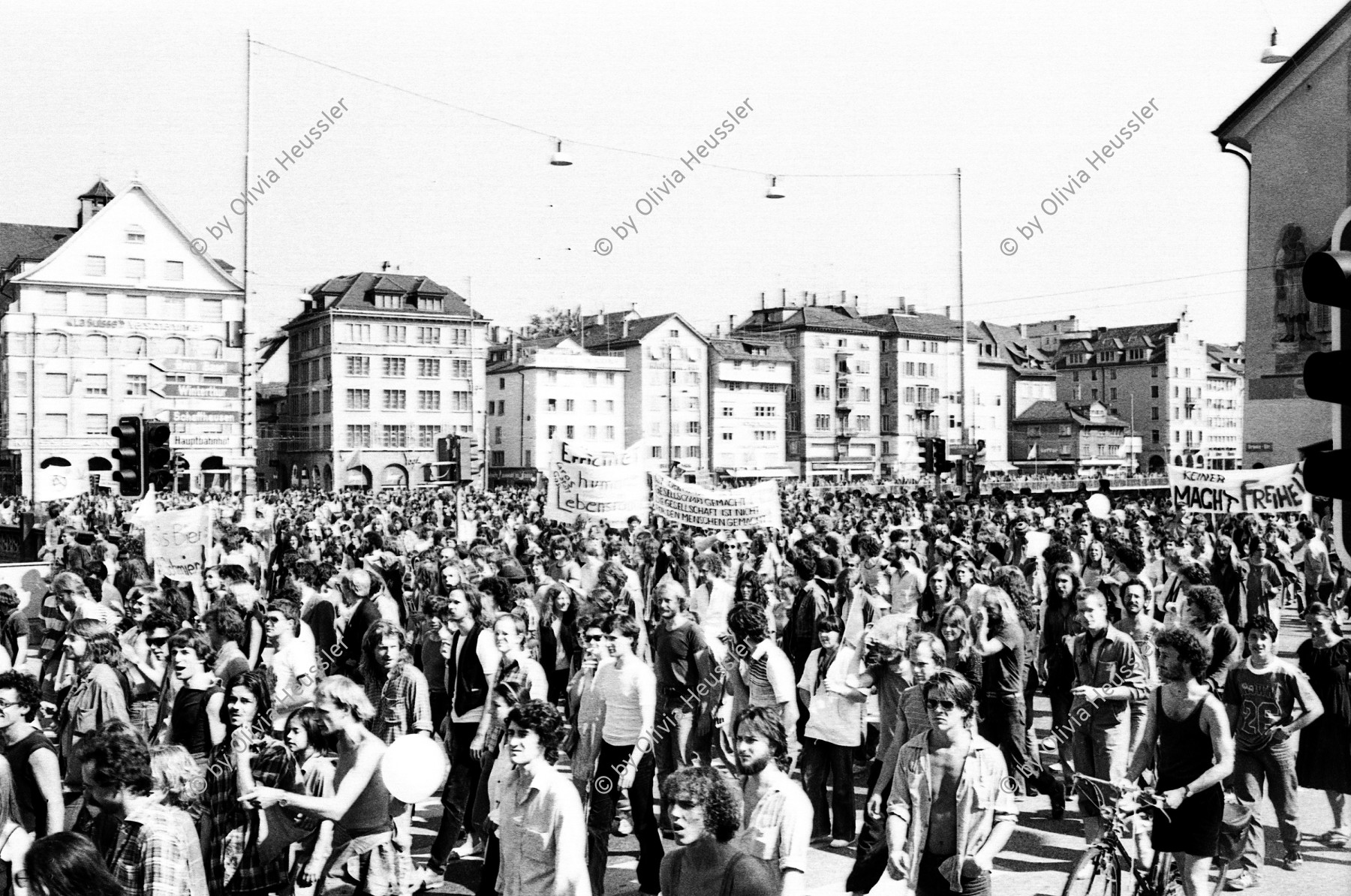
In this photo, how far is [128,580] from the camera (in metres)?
13.9

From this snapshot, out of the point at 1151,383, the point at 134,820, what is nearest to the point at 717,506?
the point at 134,820

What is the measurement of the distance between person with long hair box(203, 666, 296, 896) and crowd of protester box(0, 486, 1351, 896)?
0.01m

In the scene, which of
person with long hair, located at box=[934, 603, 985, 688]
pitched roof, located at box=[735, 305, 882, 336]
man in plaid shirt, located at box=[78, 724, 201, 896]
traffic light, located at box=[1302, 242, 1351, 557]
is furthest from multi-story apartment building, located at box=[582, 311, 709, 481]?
traffic light, located at box=[1302, 242, 1351, 557]

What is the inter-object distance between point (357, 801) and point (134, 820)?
4.26 feet

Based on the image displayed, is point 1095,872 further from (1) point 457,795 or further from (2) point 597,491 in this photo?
(2) point 597,491

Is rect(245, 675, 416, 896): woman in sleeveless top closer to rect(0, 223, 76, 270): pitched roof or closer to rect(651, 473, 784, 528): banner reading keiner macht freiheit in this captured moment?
rect(651, 473, 784, 528): banner reading keiner macht freiheit

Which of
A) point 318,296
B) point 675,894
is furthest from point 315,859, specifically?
point 318,296

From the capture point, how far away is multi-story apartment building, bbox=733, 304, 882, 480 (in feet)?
310

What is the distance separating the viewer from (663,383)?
8744 cm

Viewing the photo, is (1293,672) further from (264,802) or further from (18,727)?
(18,727)

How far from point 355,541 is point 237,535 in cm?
250

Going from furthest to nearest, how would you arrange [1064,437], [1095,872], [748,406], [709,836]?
1. [1064,437]
2. [748,406]
3. [1095,872]
4. [709,836]

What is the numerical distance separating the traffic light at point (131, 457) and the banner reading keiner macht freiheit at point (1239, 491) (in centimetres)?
1127

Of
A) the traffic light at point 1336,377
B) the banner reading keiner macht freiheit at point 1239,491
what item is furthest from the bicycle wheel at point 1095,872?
the banner reading keiner macht freiheit at point 1239,491
